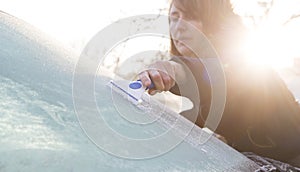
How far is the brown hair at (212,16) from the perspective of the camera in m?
1.17

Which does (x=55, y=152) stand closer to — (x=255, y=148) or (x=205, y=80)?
(x=205, y=80)

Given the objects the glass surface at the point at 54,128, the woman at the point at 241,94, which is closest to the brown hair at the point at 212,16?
the woman at the point at 241,94

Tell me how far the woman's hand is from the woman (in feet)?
0.15

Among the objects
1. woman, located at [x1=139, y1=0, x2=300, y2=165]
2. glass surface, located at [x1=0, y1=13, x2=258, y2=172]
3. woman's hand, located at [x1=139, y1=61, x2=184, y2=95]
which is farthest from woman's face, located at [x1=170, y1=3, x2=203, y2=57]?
glass surface, located at [x1=0, y1=13, x2=258, y2=172]

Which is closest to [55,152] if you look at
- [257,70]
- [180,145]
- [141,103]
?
[180,145]

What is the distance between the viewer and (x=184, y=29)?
1.15m

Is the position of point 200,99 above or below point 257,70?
below

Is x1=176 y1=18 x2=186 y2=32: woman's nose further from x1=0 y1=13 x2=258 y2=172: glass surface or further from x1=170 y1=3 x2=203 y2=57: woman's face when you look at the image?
x1=0 y1=13 x2=258 y2=172: glass surface

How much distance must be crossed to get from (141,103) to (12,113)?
460 mm

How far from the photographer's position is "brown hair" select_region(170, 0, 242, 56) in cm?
117

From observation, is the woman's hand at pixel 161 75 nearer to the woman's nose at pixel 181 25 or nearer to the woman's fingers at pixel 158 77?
the woman's fingers at pixel 158 77

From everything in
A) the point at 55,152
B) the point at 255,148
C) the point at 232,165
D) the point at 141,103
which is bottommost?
the point at 255,148

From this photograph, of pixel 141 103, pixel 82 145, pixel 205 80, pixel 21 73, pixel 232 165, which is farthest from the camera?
pixel 205 80

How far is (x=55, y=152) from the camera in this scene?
1.44 ft
